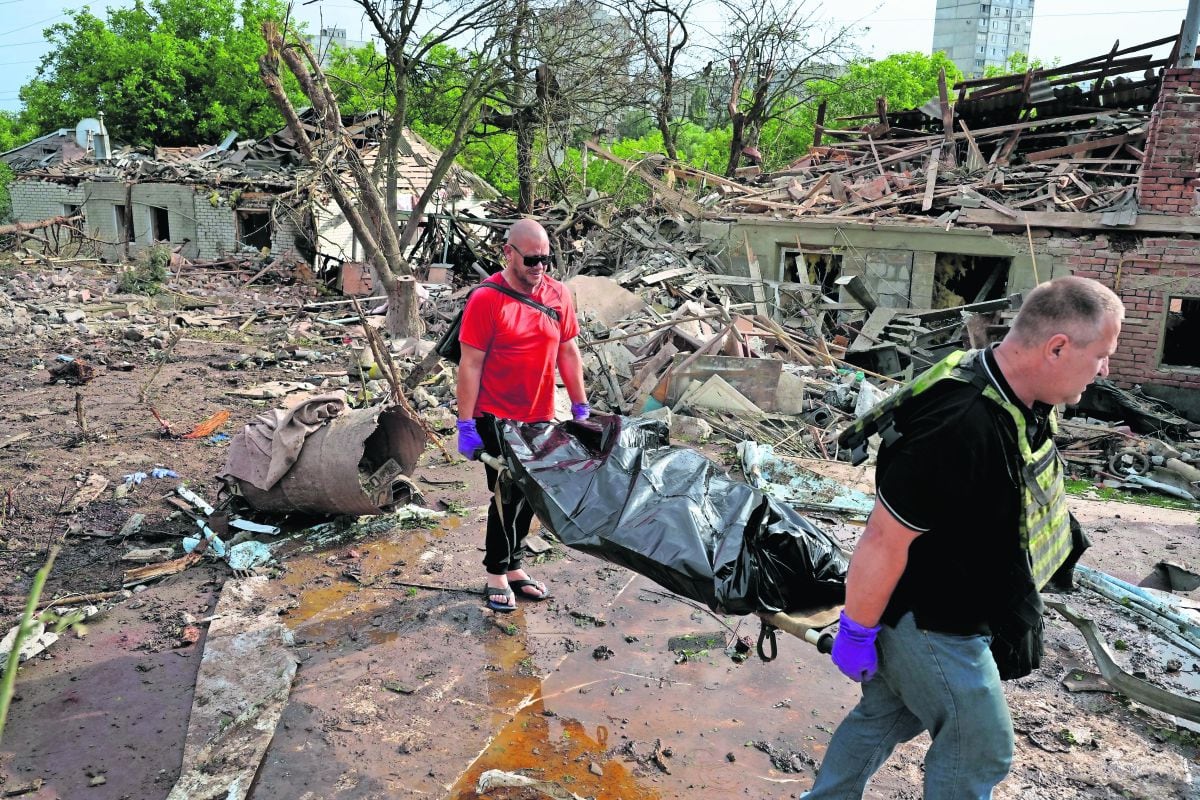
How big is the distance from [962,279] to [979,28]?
104 metres

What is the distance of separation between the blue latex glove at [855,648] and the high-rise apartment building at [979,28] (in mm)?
109378

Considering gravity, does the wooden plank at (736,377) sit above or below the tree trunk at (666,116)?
below

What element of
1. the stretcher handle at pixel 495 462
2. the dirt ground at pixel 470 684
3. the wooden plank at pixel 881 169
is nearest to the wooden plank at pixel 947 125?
the wooden plank at pixel 881 169

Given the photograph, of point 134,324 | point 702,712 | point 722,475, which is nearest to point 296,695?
point 702,712

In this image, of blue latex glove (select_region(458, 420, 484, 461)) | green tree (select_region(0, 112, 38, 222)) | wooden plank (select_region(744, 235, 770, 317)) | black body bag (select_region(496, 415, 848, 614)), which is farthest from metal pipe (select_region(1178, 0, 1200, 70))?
green tree (select_region(0, 112, 38, 222))

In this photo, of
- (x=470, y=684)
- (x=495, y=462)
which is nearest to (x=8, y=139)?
(x=495, y=462)

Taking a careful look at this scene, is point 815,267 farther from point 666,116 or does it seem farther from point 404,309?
point 666,116

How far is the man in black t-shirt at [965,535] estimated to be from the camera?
2113 mm

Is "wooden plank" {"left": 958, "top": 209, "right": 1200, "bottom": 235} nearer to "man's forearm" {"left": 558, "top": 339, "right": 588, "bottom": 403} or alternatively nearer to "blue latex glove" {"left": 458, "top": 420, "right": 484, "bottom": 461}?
"man's forearm" {"left": 558, "top": 339, "right": 588, "bottom": 403}

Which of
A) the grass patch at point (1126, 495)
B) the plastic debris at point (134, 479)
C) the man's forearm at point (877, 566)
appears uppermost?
the man's forearm at point (877, 566)

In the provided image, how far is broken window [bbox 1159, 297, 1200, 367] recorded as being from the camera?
11.8 m

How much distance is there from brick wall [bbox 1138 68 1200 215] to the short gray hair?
11.2 m

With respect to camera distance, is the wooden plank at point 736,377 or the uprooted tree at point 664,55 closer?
the wooden plank at point 736,377

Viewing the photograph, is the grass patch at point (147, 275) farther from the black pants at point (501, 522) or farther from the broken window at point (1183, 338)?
the broken window at point (1183, 338)
